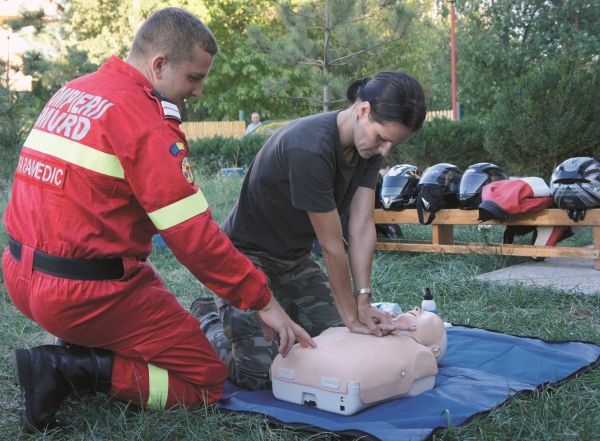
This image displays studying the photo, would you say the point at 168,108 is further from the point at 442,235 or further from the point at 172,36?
the point at 442,235

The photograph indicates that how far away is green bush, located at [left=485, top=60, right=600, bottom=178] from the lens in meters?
9.42

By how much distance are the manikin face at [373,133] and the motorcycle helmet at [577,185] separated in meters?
3.06

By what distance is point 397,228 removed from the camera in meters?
7.61

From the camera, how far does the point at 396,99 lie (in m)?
3.02

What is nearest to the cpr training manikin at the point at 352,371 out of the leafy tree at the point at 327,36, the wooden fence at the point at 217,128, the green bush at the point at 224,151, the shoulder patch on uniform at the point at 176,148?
the shoulder patch on uniform at the point at 176,148

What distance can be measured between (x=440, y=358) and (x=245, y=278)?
1401 millimetres

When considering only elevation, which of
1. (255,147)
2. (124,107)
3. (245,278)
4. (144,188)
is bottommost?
(255,147)

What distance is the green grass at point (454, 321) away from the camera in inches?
111

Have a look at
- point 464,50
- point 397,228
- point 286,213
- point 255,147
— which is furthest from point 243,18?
point 286,213

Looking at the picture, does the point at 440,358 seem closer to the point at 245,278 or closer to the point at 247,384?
the point at 247,384

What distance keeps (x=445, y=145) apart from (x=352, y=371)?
989cm

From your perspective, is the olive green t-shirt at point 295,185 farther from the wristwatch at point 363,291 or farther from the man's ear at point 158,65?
the man's ear at point 158,65

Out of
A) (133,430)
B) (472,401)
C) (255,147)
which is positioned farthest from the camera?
(255,147)

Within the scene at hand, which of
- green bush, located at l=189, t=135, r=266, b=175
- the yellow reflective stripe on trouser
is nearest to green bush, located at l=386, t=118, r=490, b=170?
green bush, located at l=189, t=135, r=266, b=175
